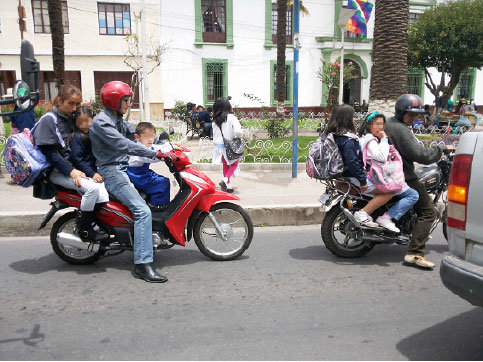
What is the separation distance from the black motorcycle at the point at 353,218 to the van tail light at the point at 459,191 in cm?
161

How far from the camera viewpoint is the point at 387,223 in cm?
441

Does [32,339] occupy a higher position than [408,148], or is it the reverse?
[408,148]

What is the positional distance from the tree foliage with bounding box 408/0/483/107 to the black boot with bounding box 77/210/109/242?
2115 centimetres

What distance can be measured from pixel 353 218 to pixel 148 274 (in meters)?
2.10

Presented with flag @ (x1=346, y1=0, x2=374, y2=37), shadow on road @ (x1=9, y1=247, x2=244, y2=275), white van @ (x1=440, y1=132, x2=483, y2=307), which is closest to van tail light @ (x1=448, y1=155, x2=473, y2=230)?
white van @ (x1=440, y1=132, x2=483, y2=307)

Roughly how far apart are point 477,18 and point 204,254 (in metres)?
22.2

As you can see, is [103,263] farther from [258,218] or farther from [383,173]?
[383,173]

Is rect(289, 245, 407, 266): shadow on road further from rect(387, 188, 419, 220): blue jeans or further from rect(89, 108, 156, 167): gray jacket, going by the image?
rect(89, 108, 156, 167): gray jacket

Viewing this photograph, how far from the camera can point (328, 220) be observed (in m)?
4.60

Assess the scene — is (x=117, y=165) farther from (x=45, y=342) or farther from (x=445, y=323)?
(x=445, y=323)

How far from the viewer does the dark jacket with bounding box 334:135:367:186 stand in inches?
172

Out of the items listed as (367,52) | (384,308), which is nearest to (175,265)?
(384,308)

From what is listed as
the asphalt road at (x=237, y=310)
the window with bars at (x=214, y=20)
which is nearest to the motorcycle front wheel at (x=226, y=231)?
Answer: the asphalt road at (x=237, y=310)

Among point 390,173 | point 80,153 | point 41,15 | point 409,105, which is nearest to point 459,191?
point 390,173
